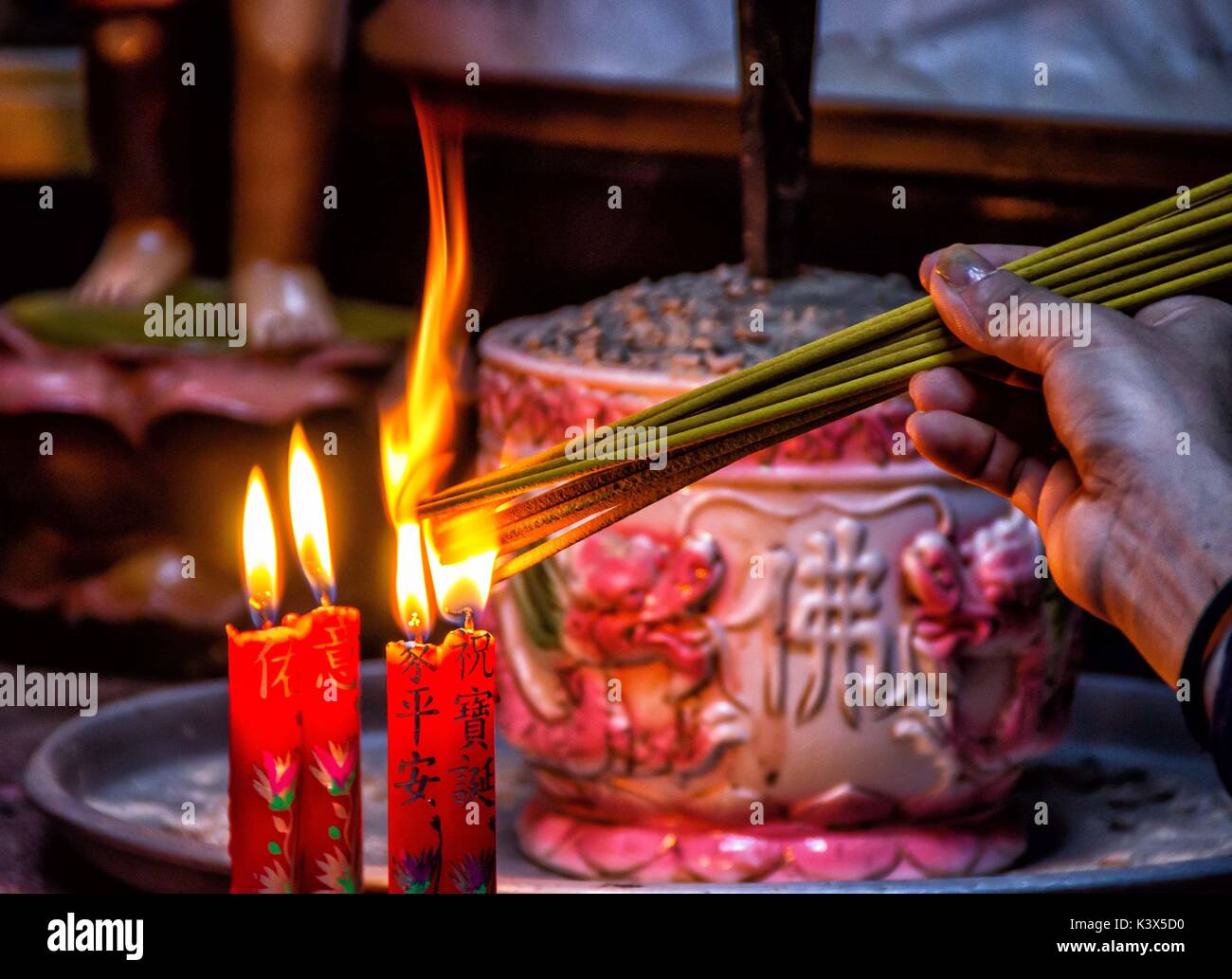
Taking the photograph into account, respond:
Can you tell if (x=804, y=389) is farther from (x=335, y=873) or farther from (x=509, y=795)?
(x=509, y=795)

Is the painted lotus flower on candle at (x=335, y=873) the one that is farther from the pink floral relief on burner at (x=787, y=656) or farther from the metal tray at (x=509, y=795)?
the pink floral relief on burner at (x=787, y=656)

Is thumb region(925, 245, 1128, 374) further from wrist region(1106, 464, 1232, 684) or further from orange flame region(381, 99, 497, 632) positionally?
orange flame region(381, 99, 497, 632)

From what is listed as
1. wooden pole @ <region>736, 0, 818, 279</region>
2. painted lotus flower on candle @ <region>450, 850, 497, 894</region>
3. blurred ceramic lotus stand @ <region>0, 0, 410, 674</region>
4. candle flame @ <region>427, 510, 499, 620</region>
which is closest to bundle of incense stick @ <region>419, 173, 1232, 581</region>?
candle flame @ <region>427, 510, 499, 620</region>

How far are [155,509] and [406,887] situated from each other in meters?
0.64

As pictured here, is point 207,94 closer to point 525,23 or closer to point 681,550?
point 525,23

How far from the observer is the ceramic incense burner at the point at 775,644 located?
713 mm

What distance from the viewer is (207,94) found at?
1.23 meters

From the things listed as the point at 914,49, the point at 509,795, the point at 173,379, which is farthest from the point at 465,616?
the point at 914,49

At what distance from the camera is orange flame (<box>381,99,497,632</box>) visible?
1.72 feet

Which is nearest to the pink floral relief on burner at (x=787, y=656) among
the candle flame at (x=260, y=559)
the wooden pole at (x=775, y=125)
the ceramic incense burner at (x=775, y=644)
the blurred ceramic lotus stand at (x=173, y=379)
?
the ceramic incense burner at (x=775, y=644)

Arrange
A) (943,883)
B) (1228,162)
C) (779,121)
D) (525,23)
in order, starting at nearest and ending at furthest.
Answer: (943,883) < (779,121) < (1228,162) < (525,23)

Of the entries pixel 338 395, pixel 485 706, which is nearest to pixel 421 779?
pixel 485 706

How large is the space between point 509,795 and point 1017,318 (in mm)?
412

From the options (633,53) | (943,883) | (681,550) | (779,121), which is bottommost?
(943,883)
